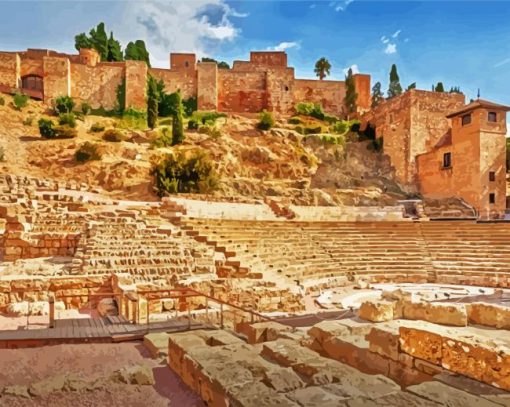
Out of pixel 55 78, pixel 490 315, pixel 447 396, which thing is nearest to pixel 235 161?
pixel 55 78

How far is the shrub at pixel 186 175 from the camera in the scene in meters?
22.9

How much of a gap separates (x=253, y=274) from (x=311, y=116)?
2993 cm

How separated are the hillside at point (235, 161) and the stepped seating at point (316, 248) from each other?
18.9 ft

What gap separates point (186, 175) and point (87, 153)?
308 inches

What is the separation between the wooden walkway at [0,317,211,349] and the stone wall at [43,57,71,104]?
1331 inches

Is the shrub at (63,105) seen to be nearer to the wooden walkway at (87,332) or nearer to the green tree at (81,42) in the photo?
the green tree at (81,42)

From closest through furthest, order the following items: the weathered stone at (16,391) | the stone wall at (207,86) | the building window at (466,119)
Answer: the weathered stone at (16,391) → the building window at (466,119) → the stone wall at (207,86)

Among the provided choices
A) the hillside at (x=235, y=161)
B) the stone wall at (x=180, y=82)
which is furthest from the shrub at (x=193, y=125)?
the stone wall at (x=180, y=82)

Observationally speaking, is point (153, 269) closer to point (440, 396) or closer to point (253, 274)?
point (253, 274)

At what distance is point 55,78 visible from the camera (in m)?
35.2

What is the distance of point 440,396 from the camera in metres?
3.30

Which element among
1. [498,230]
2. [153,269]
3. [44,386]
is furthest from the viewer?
[498,230]

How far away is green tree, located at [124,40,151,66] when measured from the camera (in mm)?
41719

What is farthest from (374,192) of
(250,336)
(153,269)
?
(250,336)
